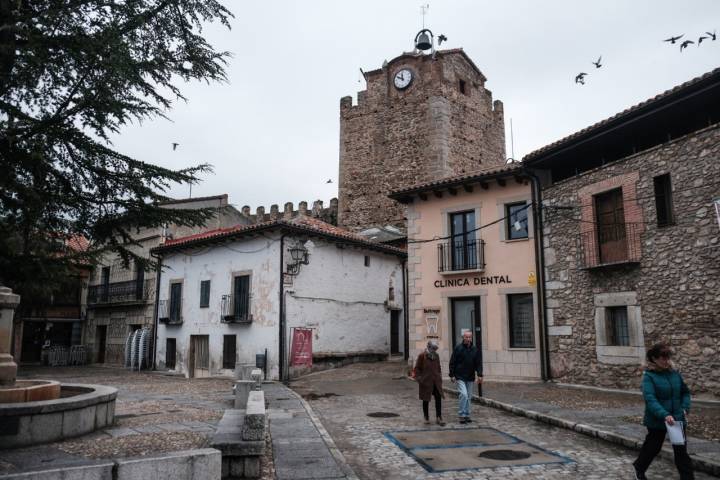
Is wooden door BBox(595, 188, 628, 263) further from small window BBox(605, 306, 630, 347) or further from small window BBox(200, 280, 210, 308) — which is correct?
small window BBox(200, 280, 210, 308)

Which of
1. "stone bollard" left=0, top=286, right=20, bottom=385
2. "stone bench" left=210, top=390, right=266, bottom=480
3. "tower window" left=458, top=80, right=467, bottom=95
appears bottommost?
"stone bench" left=210, top=390, right=266, bottom=480

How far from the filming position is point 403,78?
3400 cm

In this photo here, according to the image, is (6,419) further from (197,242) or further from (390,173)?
(390,173)

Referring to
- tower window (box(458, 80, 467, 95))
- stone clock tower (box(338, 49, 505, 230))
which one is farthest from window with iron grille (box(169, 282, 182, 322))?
tower window (box(458, 80, 467, 95))

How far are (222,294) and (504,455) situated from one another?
1561cm

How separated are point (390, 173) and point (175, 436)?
2702 centimetres

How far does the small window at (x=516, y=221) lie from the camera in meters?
15.9

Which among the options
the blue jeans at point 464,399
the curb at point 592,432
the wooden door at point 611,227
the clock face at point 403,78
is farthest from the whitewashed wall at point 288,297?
the clock face at point 403,78

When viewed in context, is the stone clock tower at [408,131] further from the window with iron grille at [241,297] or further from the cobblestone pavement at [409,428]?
the cobblestone pavement at [409,428]

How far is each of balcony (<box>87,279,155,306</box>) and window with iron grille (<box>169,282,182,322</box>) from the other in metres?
2.27

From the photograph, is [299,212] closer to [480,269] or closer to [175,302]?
[175,302]

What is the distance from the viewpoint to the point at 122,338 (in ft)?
89.1

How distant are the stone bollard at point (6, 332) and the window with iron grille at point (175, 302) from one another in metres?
15.2

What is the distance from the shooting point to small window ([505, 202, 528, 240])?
52.3ft
